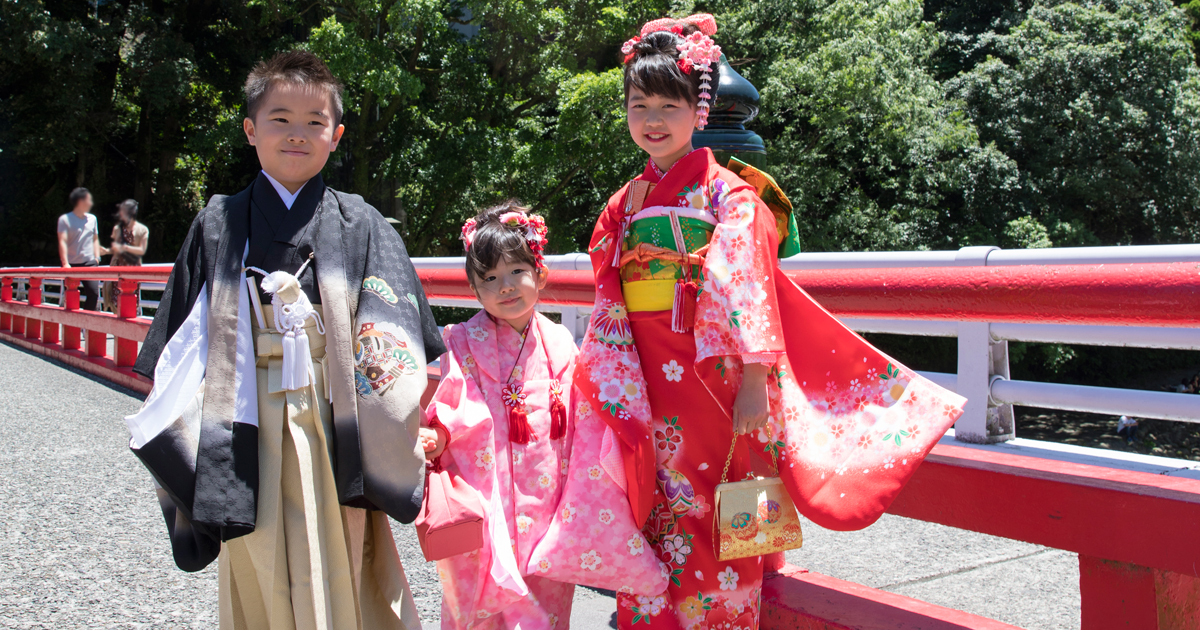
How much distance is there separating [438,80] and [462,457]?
15.9m

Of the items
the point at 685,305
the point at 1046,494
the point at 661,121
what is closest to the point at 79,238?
the point at 661,121

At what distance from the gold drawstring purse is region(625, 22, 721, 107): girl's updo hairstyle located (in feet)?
2.57

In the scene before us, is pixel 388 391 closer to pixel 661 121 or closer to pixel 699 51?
pixel 661 121

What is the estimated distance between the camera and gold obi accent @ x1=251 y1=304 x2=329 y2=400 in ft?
5.82

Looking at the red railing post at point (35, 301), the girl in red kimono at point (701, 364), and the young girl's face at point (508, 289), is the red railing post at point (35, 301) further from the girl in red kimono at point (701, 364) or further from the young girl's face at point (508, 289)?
the girl in red kimono at point (701, 364)

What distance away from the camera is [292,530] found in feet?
5.82

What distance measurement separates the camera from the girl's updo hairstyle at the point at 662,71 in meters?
1.85

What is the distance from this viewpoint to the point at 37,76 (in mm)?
18141

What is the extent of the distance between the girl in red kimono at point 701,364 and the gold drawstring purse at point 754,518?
0.14ft

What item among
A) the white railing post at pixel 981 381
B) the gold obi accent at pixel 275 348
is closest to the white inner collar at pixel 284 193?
the gold obi accent at pixel 275 348

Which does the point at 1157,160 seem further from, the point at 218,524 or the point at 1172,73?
the point at 218,524

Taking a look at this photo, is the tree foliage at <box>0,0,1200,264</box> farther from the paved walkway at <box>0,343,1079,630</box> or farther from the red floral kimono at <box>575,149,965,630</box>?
the red floral kimono at <box>575,149,965,630</box>

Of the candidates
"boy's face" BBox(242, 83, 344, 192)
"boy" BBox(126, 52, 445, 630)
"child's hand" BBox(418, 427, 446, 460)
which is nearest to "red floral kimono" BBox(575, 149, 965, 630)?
"child's hand" BBox(418, 427, 446, 460)

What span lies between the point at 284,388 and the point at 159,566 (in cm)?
152
